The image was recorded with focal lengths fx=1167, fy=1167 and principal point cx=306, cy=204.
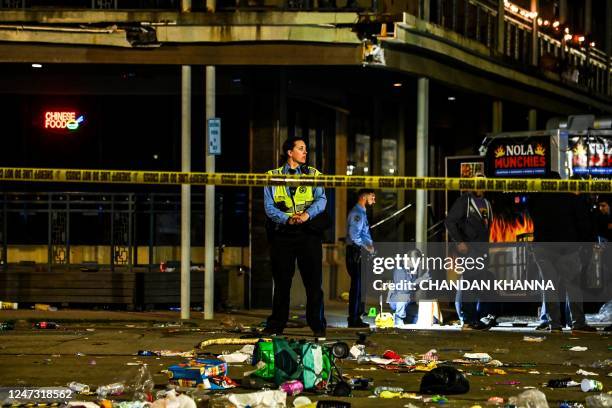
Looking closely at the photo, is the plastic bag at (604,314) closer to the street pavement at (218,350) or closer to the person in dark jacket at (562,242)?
the person in dark jacket at (562,242)

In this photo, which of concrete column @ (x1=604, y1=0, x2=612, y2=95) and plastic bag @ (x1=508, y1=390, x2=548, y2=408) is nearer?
plastic bag @ (x1=508, y1=390, x2=548, y2=408)

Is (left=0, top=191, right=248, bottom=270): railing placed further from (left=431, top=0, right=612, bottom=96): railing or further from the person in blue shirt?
(left=431, top=0, right=612, bottom=96): railing

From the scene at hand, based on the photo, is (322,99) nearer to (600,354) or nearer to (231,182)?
(231,182)

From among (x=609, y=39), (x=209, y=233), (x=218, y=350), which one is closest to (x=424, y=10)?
(x=209, y=233)

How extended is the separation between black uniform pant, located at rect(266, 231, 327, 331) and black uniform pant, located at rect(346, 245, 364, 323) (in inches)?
86.1

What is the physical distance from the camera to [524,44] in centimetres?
2117

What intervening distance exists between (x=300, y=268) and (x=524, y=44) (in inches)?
423

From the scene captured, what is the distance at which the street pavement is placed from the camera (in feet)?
31.0

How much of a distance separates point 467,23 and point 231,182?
7456 mm

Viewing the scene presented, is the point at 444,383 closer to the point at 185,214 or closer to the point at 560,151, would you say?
the point at 185,214

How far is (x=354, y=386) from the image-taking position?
30.3 feet

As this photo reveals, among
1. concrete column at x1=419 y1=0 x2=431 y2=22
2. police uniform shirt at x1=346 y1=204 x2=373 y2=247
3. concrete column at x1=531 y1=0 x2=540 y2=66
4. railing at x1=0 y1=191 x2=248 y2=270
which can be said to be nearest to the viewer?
police uniform shirt at x1=346 y1=204 x2=373 y2=247

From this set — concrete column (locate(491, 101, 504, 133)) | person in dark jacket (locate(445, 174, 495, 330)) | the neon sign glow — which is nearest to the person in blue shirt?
person in dark jacket (locate(445, 174, 495, 330))

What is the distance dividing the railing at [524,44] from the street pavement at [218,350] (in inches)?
226
